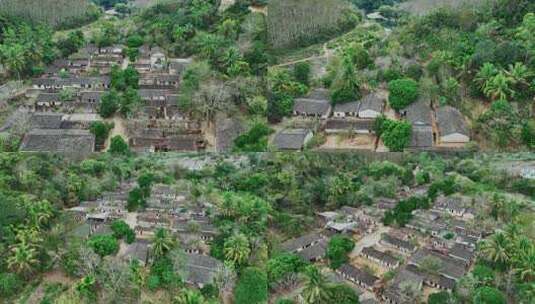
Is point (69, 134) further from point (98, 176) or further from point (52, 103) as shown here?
point (52, 103)

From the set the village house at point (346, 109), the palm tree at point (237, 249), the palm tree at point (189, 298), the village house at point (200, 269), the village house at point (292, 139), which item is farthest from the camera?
the village house at point (346, 109)

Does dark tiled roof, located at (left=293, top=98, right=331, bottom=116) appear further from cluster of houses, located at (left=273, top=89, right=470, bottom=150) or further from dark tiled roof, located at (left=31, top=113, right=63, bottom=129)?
dark tiled roof, located at (left=31, top=113, right=63, bottom=129)

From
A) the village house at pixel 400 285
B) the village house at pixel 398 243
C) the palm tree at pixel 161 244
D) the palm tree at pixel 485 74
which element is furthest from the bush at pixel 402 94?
the palm tree at pixel 161 244

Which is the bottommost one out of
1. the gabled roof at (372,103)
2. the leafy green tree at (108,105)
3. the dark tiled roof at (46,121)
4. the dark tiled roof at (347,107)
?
the dark tiled roof at (46,121)

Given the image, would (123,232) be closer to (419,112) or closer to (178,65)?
(419,112)

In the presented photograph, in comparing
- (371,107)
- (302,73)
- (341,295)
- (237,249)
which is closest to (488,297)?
(341,295)

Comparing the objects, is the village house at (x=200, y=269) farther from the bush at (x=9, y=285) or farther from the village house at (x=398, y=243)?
the village house at (x=398, y=243)

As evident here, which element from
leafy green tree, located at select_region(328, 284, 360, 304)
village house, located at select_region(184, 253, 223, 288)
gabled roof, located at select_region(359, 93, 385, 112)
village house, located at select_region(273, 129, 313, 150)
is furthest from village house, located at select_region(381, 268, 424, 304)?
gabled roof, located at select_region(359, 93, 385, 112)
